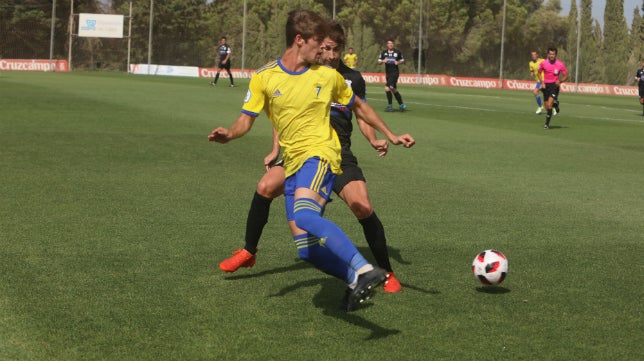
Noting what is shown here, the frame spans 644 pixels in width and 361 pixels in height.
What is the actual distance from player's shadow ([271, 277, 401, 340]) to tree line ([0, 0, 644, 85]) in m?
58.5

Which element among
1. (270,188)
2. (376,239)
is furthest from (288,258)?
(270,188)

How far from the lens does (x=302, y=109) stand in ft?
18.9

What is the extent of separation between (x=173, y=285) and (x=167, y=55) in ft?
200

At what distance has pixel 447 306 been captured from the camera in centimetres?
611

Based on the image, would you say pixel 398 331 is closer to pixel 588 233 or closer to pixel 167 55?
pixel 588 233

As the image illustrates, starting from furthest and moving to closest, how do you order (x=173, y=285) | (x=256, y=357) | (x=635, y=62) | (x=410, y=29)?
(x=410, y=29) < (x=635, y=62) < (x=173, y=285) < (x=256, y=357)

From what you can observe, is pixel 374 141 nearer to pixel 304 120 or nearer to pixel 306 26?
pixel 304 120

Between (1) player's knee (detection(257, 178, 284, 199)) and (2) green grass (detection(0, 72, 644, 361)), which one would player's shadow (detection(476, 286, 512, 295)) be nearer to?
(2) green grass (detection(0, 72, 644, 361))

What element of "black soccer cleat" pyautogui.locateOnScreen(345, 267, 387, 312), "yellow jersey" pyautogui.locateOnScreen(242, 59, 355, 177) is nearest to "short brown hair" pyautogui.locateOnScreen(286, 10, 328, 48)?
"yellow jersey" pyautogui.locateOnScreen(242, 59, 355, 177)

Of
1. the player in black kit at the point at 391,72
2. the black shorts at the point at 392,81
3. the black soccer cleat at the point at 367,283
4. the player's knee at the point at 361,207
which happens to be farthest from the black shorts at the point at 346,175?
the black shorts at the point at 392,81

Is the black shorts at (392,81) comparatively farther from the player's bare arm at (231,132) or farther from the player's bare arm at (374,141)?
the player's bare arm at (231,132)

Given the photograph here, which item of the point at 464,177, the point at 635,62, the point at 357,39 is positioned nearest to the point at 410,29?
the point at 357,39

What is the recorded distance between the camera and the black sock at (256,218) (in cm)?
672

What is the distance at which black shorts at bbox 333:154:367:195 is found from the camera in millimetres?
6559
